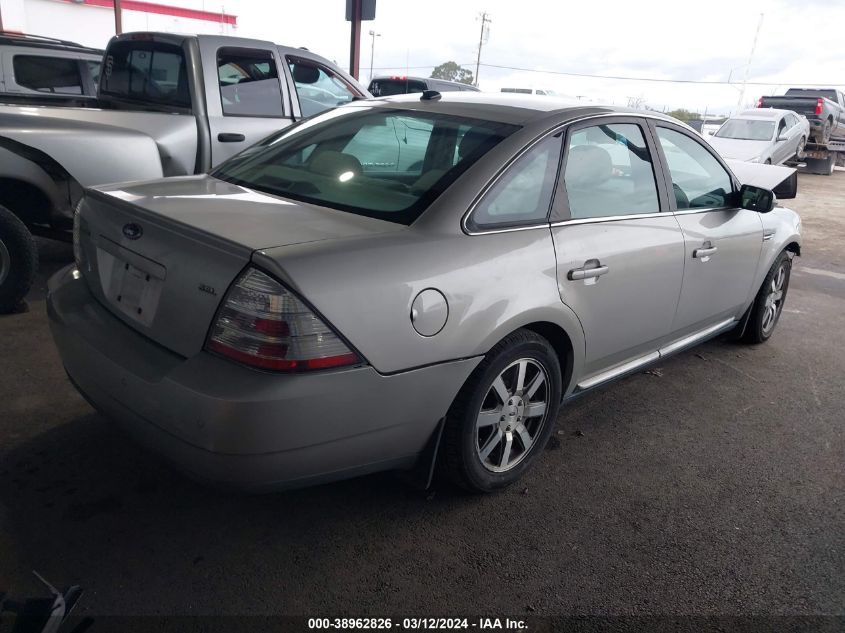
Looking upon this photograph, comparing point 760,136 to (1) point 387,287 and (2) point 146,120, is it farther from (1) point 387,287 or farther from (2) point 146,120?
(1) point 387,287

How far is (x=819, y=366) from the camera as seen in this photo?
470 centimetres

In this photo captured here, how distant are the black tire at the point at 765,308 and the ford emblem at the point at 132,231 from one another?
3883 mm

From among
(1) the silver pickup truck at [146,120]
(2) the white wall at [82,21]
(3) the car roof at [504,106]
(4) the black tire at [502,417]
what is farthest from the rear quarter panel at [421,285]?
(2) the white wall at [82,21]

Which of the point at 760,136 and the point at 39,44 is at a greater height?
the point at 39,44

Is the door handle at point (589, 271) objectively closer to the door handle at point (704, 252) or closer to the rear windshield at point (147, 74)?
the door handle at point (704, 252)

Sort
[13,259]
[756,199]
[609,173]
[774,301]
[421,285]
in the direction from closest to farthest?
[421,285] < [609,173] < [756,199] < [13,259] < [774,301]

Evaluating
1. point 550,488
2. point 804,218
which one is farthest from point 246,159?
point 804,218

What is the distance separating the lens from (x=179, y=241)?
227 cm

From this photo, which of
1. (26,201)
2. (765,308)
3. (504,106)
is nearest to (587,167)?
(504,106)

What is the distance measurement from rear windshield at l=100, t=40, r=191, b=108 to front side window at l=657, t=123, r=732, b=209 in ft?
12.0

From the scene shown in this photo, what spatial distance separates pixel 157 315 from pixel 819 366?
4.28 metres

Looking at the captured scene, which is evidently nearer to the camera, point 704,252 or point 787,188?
point 704,252

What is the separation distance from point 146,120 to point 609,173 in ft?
11.5

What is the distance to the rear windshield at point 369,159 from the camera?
2.67 m
